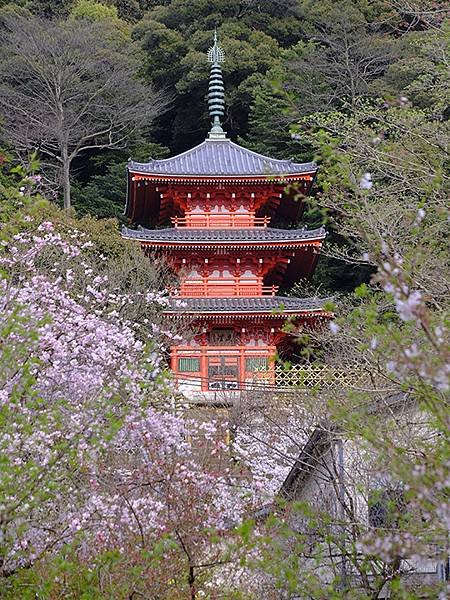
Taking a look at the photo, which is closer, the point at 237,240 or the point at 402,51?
the point at 237,240

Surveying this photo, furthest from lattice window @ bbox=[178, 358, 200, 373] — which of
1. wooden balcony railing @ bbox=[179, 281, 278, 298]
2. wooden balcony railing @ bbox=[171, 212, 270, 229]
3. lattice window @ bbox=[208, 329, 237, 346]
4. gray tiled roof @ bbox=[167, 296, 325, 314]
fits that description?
wooden balcony railing @ bbox=[171, 212, 270, 229]

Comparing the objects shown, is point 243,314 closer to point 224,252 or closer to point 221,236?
point 224,252

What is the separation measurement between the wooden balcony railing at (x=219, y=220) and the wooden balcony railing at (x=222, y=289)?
159 centimetres

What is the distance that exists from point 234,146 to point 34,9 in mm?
18428

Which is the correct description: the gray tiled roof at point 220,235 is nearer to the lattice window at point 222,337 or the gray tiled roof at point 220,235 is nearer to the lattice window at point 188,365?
the lattice window at point 222,337

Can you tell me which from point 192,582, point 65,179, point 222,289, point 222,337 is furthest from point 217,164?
point 192,582

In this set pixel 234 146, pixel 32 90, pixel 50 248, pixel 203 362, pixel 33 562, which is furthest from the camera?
pixel 32 90

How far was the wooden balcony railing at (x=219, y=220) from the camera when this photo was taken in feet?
74.3

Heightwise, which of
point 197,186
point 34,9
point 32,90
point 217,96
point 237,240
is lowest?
point 237,240

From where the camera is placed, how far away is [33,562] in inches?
250

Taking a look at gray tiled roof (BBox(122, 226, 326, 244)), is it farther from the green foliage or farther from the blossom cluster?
the green foliage

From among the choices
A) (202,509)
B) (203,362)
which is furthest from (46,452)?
(203,362)

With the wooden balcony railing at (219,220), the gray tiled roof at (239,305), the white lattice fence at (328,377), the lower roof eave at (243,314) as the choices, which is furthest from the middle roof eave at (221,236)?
the white lattice fence at (328,377)

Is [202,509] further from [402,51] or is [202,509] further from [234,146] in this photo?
[402,51]
